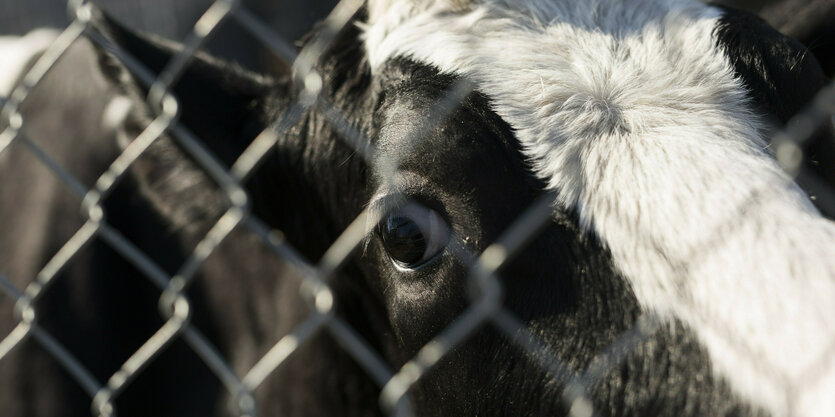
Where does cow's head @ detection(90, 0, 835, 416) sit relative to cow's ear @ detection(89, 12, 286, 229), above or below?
below

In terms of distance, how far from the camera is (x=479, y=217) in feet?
5.00

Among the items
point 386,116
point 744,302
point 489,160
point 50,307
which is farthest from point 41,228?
point 744,302

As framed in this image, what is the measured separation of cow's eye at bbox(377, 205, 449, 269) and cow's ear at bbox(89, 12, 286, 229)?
660 millimetres

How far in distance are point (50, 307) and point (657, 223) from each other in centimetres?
189

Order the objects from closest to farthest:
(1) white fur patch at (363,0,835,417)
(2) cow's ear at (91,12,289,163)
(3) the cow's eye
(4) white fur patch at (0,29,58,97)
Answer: (1) white fur patch at (363,0,835,417) → (3) the cow's eye → (2) cow's ear at (91,12,289,163) → (4) white fur patch at (0,29,58,97)

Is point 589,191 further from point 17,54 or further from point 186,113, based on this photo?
point 17,54

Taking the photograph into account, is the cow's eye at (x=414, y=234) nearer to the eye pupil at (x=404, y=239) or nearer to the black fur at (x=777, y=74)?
the eye pupil at (x=404, y=239)

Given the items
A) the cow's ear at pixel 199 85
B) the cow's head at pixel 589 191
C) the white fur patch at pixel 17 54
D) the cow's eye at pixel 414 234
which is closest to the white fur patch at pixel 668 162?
the cow's head at pixel 589 191

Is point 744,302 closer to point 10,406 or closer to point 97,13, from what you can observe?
point 97,13

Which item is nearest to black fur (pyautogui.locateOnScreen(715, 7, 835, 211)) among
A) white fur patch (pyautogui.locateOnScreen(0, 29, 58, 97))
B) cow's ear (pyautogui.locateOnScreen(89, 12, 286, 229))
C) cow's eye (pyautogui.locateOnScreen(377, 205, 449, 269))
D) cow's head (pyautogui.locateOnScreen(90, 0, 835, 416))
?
cow's head (pyautogui.locateOnScreen(90, 0, 835, 416))

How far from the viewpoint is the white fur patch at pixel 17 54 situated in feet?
8.79

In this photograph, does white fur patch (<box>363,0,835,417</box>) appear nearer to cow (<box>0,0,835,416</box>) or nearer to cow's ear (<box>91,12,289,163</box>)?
cow (<box>0,0,835,416</box>)

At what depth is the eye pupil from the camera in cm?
161

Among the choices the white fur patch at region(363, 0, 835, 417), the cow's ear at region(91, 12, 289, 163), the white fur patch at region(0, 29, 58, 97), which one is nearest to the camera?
the white fur patch at region(363, 0, 835, 417)
